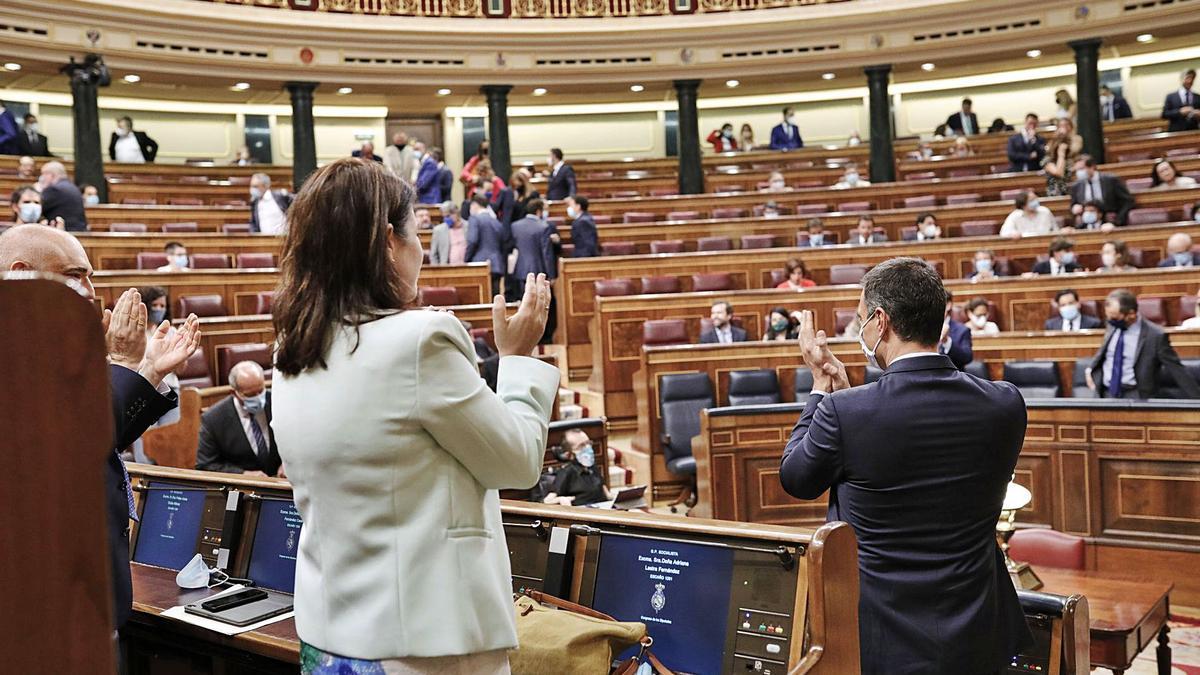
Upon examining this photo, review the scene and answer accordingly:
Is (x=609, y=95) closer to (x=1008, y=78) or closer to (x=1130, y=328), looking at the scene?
(x=1008, y=78)

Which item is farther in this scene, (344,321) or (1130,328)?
(1130,328)

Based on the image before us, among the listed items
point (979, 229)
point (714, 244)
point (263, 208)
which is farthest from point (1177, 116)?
point (263, 208)

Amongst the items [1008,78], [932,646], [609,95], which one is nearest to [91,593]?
[932,646]

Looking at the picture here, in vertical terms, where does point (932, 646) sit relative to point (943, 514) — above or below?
below

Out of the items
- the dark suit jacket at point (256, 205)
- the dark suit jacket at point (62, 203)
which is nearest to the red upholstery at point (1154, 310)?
the dark suit jacket at point (256, 205)

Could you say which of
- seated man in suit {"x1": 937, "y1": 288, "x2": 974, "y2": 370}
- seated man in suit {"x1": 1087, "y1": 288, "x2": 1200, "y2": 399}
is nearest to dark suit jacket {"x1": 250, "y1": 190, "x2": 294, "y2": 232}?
seated man in suit {"x1": 937, "y1": 288, "x2": 974, "y2": 370}

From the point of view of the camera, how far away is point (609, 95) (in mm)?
15656

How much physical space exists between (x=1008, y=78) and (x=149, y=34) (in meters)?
12.0

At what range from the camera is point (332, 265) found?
3.94ft

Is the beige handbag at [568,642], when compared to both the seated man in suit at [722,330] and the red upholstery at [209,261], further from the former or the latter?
the red upholstery at [209,261]

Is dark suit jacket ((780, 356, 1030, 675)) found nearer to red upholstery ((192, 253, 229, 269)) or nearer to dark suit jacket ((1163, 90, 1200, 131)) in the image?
red upholstery ((192, 253, 229, 269))

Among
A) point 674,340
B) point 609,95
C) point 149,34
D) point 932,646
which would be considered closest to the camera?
point 932,646

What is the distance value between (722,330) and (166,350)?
218 inches

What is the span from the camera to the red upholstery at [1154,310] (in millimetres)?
6914
